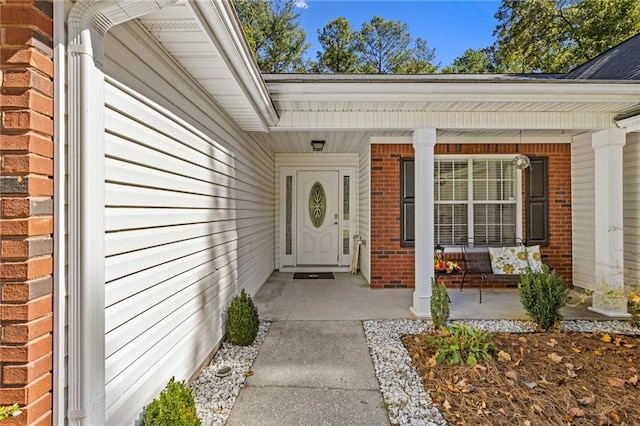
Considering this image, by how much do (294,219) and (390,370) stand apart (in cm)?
473

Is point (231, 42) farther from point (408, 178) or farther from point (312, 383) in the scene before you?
point (408, 178)

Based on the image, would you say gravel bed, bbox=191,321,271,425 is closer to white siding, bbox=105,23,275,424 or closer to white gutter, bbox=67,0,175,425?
white siding, bbox=105,23,275,424

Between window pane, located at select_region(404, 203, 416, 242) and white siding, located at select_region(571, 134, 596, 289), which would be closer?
white siding, located at select_region(571, 134, 596, 289)

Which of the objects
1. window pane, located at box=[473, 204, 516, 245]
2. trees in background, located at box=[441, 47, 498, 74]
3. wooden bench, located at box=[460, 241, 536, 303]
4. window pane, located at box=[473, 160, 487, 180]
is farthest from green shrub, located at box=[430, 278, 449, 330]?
trees in background, located at box=[441, 47, 498, 74]

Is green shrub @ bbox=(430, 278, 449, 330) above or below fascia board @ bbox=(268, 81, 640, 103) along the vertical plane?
below

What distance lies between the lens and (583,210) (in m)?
5.31

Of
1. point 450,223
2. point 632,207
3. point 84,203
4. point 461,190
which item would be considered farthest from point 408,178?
point 84,203

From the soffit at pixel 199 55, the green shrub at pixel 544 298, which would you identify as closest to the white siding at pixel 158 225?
the soffit at pixel 199 55

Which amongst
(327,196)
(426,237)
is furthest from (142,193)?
(327,196)

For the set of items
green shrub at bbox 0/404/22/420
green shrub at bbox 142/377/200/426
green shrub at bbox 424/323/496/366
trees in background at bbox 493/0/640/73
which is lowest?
green shrub at bbox 424/323/496/366

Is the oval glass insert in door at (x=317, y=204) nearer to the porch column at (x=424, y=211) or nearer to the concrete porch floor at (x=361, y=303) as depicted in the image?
the concrete porch floor at (x=361, y=303)

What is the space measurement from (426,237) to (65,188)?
140 inches

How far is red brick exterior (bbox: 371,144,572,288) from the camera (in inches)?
218

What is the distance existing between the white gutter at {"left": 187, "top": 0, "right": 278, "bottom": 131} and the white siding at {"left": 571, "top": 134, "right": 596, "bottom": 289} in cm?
503
